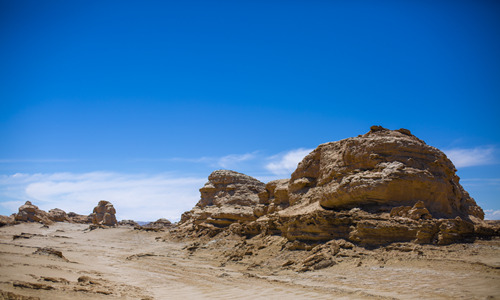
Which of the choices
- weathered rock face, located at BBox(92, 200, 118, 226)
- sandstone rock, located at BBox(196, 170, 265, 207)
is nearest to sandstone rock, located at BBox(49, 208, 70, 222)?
weathered rock face, located at BBox(92, 200, 118, 226)

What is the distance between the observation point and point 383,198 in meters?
13.1

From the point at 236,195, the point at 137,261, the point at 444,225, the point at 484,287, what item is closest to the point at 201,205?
the point at 236,195

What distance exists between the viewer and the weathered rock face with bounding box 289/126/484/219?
12938mm

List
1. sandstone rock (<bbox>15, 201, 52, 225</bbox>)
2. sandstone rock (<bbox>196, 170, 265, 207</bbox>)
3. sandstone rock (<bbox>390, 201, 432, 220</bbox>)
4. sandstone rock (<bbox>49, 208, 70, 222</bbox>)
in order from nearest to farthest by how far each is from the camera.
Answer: sandstone rock (<bbox>390, 201, 432, 220</bbox>), sandstone rock (<bbox>196, 170, 265, 207</bbox>), sandstone rock (<bbox>15, 201, 52, 225</bbox>), sandstone rock (<bbox>49, 208, 70, 222</bbox>)

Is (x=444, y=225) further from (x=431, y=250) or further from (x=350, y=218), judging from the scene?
(x=350, y=218)

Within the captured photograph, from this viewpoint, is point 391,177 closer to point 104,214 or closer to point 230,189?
point 230,189

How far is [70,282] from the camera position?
8.04 meters

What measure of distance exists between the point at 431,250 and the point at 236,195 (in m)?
19.7

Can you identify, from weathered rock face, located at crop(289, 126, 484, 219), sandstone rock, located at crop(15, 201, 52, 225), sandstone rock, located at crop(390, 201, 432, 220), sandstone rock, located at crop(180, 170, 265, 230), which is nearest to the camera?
sandstone rock, located at crop(390, 201, 432, 220)

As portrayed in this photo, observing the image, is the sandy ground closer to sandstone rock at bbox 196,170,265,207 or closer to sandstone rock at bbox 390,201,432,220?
sandstone rock at bbox 390,201,432,220

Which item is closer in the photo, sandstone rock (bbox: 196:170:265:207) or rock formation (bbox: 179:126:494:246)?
rock formation (bbox: 179:126:494:246)

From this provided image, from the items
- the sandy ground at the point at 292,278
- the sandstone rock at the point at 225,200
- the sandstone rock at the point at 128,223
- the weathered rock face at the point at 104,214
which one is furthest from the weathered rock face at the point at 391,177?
the sandstone rock at the point at 128,223

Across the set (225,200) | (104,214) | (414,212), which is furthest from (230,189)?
(104,214)

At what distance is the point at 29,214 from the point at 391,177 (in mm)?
45313
